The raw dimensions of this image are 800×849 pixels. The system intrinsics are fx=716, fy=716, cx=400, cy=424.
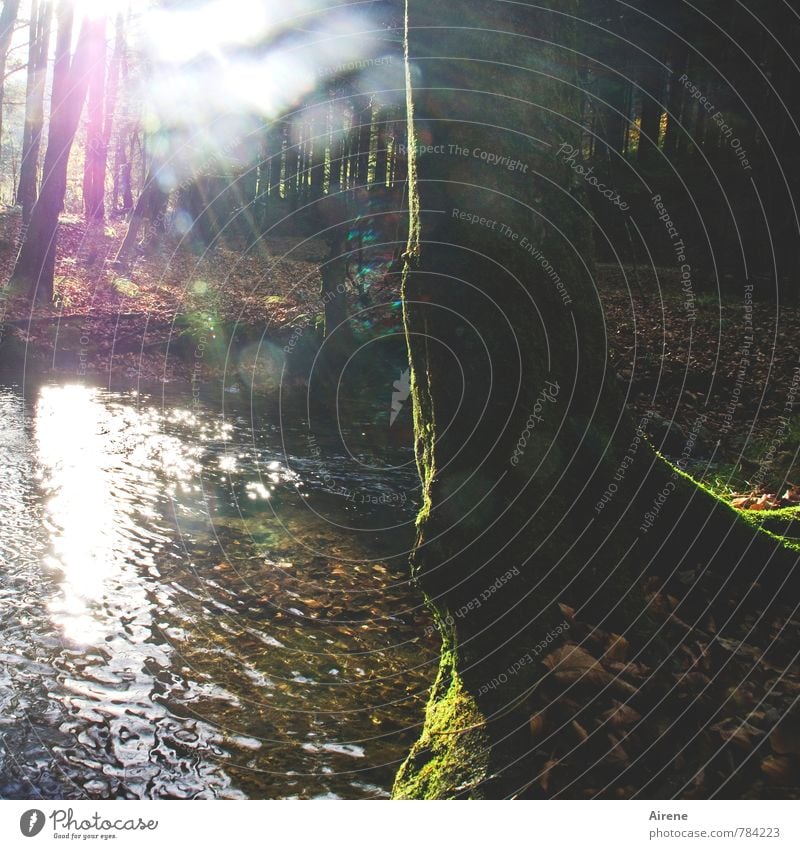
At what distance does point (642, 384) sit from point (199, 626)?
9801mm

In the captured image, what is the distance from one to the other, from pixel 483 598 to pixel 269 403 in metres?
11.0

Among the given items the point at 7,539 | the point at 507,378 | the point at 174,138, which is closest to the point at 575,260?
the point at 507,378

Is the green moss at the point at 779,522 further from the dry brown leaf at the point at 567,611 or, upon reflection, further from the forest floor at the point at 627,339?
the dry brown leaf at the point at 567,611

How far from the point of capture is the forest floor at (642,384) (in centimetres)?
287

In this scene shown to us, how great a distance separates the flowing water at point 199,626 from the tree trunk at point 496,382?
0.93 m

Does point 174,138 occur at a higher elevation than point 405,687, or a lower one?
higher

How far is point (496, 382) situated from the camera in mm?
3340

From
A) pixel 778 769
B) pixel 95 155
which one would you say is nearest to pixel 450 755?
pixel 778 769

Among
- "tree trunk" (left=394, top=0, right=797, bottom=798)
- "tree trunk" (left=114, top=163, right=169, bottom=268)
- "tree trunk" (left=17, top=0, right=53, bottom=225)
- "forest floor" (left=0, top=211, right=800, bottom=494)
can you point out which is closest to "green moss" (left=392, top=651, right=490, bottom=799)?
"tree trunk" (left=394, top=0, right=797, bottom=798)

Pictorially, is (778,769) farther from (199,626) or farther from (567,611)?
(199,626)

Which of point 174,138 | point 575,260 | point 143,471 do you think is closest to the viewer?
point 575,260

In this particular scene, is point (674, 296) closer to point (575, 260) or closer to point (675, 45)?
point (675, 45)

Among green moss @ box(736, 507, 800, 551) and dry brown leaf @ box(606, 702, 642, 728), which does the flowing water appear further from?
green moss @ box(736, 507, 800, 551)

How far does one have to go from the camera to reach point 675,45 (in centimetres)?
2081
